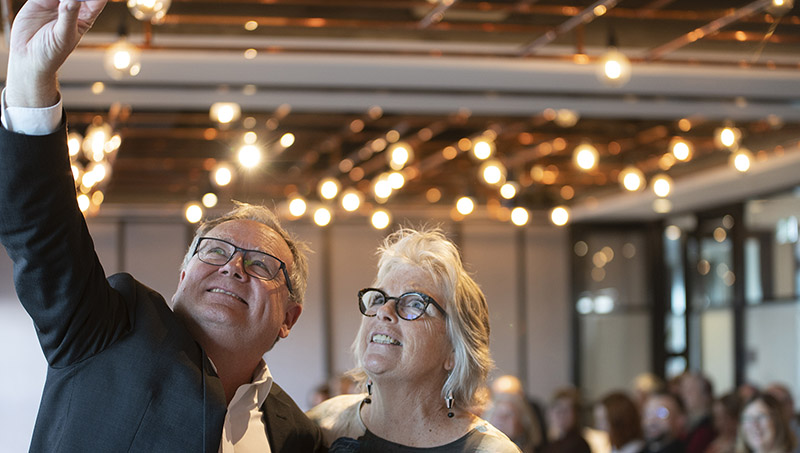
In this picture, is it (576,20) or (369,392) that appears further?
(576,20)

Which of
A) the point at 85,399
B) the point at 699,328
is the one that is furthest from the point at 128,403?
the point at 699,328

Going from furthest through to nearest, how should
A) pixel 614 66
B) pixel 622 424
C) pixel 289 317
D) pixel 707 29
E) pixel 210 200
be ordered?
1. pixel 210 200
2. pixel 622 424
3. pixel 707 29
4. pixel 614 66
5. pixel 289 317

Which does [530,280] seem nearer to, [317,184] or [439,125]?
[317,184]

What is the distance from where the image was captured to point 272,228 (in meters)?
2.50

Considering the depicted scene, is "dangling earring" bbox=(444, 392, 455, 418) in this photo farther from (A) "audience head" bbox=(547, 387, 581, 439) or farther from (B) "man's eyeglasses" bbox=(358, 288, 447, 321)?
(A) "audience head" bbox=(547, 387, 581, 439)

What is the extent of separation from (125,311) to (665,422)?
558 centimetres

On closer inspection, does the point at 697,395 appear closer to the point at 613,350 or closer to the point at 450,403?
the point at 613,350

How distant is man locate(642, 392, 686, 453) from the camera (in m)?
6.71

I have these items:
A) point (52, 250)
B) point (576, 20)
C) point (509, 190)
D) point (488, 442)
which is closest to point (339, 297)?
point (509, 190)

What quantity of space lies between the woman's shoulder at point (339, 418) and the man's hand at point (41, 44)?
1.29m

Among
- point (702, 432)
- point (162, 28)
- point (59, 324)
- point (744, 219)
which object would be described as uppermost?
point (162, 28)

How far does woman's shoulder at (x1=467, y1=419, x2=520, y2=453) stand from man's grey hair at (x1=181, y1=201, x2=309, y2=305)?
582 millimetres

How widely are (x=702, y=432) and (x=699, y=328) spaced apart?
4854 millimetres

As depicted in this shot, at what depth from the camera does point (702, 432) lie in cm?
753
